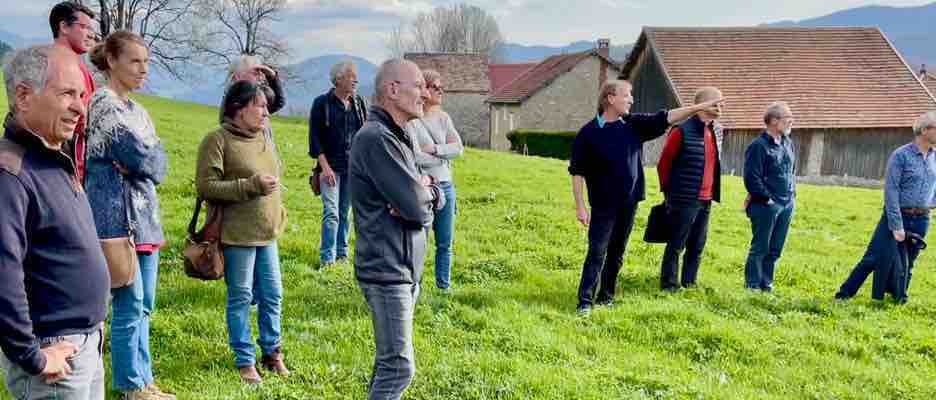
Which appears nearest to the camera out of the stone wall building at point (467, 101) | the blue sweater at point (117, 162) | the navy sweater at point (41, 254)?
the navy sweater at point (41, 254)

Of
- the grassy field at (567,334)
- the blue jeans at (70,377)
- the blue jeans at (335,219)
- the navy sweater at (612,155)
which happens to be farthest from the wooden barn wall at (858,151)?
the blue jeans at (70,377)

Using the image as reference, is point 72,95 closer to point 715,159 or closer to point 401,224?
point 401,224

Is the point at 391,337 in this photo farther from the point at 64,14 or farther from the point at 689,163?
the point at 689,163

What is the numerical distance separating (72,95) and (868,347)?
21.6 ft

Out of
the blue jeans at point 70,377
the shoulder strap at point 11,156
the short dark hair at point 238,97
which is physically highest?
the short dark hair at point 238,97

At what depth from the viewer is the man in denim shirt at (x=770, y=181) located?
7.66 meters

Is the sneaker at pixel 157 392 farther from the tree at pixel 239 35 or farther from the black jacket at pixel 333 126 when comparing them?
the tree at pixel 239 35

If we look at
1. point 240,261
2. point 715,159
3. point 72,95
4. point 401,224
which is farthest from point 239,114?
point 715,159

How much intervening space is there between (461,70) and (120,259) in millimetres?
58617

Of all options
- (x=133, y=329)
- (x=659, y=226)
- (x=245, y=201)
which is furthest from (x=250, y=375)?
(x=659, y=226)

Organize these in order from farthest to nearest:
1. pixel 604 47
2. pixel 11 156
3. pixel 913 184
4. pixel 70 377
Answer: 1. pixel 604 47
2. pixel 913 184
3. pixel 70 377
4. pixel 11 156

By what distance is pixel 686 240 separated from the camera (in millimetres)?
7703

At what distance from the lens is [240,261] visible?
4.67 m

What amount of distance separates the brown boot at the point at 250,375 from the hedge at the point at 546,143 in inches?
1299
